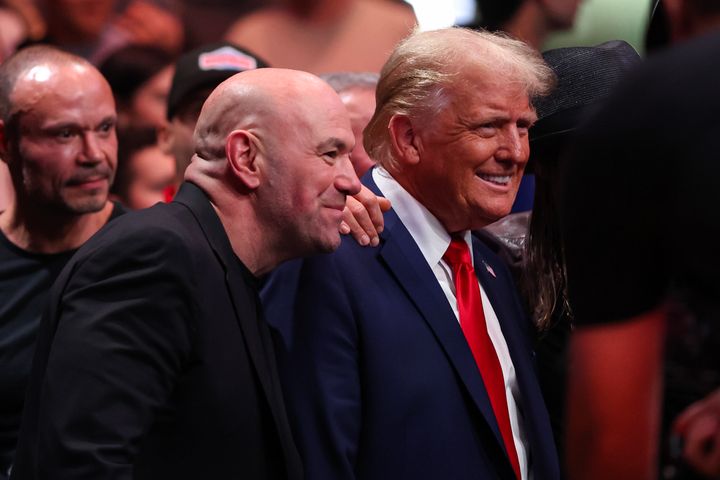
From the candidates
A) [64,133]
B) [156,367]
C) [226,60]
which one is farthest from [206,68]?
[156,367]

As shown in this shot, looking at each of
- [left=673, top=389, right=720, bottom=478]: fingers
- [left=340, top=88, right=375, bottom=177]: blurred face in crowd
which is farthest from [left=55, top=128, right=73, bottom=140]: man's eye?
[left=673, top=389, right=720, bottom=478]: fingers

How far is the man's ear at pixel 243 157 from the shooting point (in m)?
2.13

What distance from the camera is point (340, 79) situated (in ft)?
10.9

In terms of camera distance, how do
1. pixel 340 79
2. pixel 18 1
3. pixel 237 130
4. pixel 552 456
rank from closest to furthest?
pixel 237 130 → pixel 552 456 → pixel 340 79 → pixel 18 1

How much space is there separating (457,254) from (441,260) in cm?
4

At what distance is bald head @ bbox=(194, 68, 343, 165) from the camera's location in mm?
2164

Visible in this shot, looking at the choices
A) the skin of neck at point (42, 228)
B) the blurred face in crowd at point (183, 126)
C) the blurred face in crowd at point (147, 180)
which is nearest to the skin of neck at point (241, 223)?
the skin of neck at point (42, 228)

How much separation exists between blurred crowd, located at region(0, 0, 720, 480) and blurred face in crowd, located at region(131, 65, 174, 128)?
1146mm

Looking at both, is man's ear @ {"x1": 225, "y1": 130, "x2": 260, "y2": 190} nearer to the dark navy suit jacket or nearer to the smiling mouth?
the dark navy suit jacket

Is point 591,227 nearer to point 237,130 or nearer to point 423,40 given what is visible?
point 237,130

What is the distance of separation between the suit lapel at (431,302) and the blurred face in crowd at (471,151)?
12 centimetres

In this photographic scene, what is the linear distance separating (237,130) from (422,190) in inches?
18.0

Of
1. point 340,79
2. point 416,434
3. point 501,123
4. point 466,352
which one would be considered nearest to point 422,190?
point 501,123

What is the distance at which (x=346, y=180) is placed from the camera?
7.22 ft
